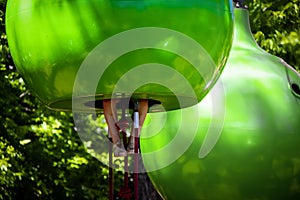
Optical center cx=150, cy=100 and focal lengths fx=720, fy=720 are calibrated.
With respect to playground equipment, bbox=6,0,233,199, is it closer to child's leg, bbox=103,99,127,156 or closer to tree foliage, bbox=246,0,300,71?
child's leg, bbox=103,99,127,156

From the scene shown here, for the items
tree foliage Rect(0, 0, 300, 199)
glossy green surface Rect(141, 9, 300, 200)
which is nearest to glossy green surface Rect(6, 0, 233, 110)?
glossy green surface Rect(141, 9, 300, 200)

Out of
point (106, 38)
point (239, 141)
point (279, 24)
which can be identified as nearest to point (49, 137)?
point (279, 24)

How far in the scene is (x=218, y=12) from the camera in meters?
2.36

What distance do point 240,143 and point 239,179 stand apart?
7.6 inches

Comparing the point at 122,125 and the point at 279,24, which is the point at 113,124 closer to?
the point at 122,125

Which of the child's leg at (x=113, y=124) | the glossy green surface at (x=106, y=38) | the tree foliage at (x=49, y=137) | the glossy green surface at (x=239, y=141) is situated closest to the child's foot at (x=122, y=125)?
the child's leg at (x=113, y=124)

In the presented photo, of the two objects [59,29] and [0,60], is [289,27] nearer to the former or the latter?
[0,60]

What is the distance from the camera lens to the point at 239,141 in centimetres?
359

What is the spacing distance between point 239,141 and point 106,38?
156 cm

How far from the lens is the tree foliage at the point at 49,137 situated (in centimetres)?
772

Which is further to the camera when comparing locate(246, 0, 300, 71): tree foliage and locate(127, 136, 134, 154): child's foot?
locate(246, 0, 300, 71): tree foliage

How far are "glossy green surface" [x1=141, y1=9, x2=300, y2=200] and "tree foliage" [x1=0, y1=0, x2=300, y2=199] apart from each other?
11.4ft

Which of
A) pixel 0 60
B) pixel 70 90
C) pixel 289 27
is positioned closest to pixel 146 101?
pixel 70 90

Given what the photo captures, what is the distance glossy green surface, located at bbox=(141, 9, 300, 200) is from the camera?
361 cm
